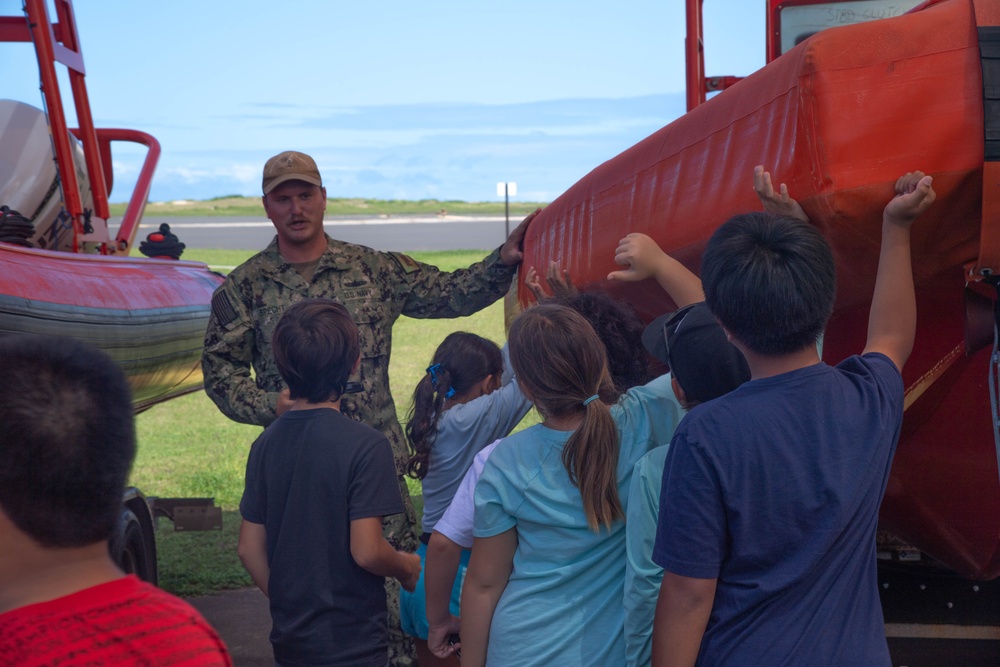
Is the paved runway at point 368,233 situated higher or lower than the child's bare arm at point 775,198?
lower

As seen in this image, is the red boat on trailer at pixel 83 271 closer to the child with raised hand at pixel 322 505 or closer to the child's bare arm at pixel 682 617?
the child with raised hand at pixel 322 505

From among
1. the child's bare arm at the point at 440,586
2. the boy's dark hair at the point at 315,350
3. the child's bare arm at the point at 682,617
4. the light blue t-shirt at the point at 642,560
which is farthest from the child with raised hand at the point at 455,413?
the child's bare arm at the point at 682,617

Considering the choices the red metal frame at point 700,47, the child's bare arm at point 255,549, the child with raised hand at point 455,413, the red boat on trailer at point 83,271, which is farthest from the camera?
the red metal frame at point 700,47

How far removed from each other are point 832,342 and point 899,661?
205 cm

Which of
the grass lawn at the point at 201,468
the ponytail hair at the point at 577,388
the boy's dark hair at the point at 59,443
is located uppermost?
the boy's dark hair at the point at 59,443

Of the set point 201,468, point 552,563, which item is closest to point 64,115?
point 201,468

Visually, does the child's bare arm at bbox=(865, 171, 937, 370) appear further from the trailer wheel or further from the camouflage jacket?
the trailer wheel

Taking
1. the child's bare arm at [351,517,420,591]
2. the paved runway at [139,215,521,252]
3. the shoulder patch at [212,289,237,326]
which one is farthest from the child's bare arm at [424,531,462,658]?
the paved runway at [139,215,521,252]

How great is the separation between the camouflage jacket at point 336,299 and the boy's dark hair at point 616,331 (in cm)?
104

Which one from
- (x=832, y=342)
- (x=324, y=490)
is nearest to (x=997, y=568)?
(x=832, y=342)

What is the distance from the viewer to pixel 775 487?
1.72m

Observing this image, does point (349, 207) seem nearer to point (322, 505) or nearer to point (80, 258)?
point (80, 258)

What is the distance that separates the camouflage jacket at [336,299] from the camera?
340cm

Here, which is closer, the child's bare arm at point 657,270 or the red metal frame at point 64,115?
the child's bare arm at point 657,270
